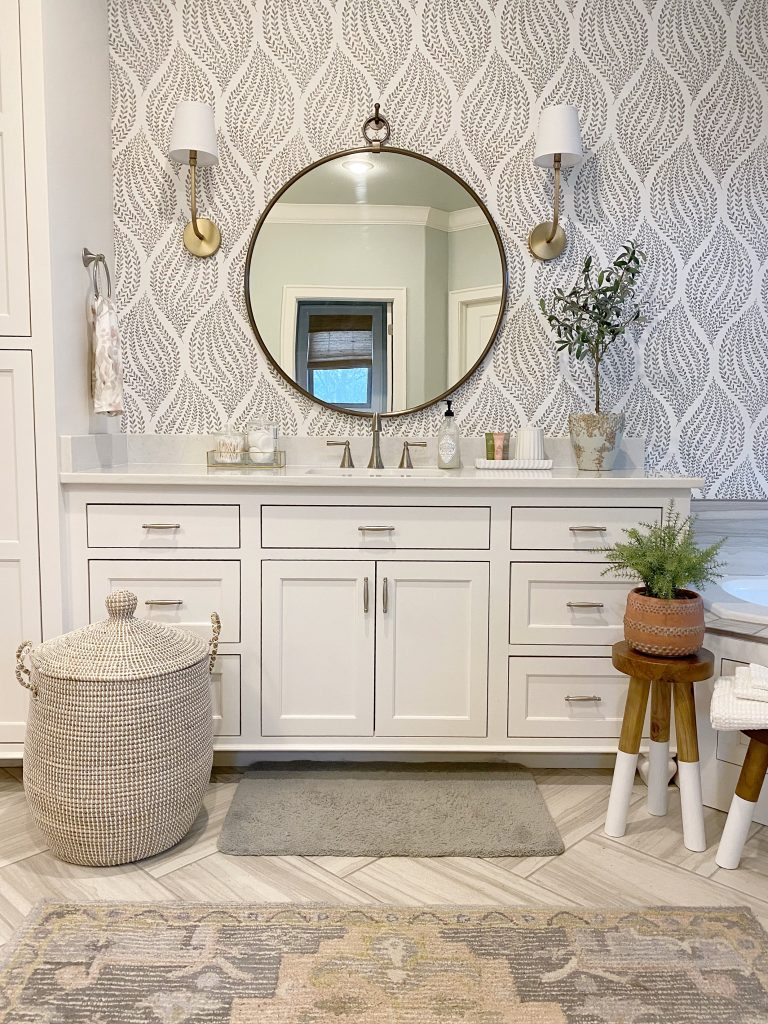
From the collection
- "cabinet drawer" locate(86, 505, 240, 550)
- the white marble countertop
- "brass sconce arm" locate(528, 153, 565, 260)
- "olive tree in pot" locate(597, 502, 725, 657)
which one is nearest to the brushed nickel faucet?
the white marble countertop

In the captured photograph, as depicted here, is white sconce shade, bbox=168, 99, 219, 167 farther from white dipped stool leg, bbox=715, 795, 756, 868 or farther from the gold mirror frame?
white dipped stool leg, bbox=715, 795, 756, 868

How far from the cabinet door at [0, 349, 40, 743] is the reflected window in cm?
90

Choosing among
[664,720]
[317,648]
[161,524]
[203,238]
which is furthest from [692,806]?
[203,238]

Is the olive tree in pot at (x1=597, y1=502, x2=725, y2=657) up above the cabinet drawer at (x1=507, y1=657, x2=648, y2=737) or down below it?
above

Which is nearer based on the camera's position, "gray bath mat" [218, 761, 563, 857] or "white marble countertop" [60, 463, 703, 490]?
"gray bath mat" [218, 761, 563, 857]

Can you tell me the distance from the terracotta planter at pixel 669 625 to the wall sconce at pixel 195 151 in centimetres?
181

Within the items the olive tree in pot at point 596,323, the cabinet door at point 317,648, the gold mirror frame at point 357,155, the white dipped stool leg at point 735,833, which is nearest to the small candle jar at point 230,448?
the gold mirror frame at point 357,155

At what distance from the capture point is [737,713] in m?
1.79

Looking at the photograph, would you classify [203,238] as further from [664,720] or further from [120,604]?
[664,720]

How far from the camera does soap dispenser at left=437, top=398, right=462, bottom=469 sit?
2602 millimetres

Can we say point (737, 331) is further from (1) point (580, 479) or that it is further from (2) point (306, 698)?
(2) point (306, 698)

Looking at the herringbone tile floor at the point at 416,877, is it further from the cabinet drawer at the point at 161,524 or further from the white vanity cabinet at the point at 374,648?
the cabinet drawer at the point at 161,524

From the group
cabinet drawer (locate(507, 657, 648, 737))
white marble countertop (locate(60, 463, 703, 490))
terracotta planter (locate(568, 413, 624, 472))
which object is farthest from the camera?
terracotta planter (locate(568, 413, 624, 472))

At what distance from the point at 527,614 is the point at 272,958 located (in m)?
1.12
